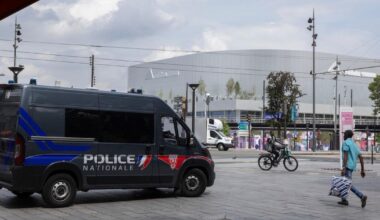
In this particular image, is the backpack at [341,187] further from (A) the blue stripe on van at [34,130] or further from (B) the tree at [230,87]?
(B) the tree at [230,87]

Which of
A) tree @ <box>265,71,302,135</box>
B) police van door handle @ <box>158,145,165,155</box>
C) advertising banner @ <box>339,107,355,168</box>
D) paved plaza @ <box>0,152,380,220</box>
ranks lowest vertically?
paved plaza @ <box>0,152,380,220</box>

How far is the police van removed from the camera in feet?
34.5

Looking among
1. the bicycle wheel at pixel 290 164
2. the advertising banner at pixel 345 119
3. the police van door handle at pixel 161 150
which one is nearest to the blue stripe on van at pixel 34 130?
the police van door handle at pixel 161 150

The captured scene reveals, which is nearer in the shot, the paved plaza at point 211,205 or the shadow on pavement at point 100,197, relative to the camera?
the paved plaza at point 211,205

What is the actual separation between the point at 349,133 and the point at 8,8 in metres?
7.99

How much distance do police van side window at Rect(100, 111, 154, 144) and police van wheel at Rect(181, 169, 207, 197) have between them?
1.29 metres

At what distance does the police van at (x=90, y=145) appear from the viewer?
10523mm

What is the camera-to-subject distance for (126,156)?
465 inches

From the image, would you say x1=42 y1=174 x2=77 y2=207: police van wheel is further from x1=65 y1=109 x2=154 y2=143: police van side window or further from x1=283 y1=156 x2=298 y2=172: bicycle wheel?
x1=283 y1=156 x2=298 y2=172: bicycle wheel

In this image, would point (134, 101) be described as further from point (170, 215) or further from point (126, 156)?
point (170, 215)

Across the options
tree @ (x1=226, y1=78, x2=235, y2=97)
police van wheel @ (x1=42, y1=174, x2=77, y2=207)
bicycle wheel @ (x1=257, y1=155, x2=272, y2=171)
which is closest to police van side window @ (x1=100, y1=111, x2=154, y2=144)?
police van wheel @ (x1=42, y1=174, x2=77, y2=207)

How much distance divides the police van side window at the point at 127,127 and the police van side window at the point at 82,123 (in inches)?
7.2

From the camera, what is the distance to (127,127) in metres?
11.9

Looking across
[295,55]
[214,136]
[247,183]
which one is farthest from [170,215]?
[295,55]
